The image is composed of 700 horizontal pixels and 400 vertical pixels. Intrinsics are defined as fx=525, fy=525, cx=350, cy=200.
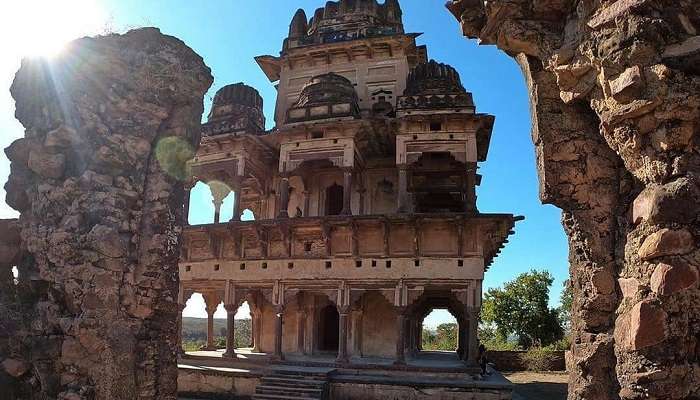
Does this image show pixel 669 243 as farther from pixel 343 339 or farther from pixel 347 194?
pixel 347 194

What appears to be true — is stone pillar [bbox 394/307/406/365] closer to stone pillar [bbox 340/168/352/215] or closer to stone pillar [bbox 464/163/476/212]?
stone pillar [bbox 340/168/352/215]

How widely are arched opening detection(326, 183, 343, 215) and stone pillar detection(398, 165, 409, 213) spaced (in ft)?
13.2

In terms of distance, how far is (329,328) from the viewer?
2108cm

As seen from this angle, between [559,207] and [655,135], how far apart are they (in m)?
1.37

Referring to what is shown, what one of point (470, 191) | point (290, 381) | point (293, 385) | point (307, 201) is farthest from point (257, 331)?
point (470, 191)

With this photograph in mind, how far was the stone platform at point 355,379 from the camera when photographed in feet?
47.2

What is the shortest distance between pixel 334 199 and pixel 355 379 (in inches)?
337

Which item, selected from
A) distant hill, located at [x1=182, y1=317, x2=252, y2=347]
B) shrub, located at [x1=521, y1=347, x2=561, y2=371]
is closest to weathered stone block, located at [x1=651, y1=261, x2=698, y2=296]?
shrub, located at [x1=521, y1=347, x2=561, y2=371]

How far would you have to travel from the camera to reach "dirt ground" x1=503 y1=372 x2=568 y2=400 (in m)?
18.2

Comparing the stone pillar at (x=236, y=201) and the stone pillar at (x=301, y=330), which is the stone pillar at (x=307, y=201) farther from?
the stone pillar at (x=301, y=330)

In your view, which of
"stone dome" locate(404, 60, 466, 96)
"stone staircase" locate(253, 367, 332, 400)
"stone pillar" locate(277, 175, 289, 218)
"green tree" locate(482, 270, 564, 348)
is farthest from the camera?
"green tree" locate(482, 270, 564, 348)

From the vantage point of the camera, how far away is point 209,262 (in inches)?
759

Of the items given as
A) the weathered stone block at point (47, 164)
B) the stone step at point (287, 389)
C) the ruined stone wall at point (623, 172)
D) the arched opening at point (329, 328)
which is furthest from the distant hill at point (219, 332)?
the ruined stone wall at point (623, 172)

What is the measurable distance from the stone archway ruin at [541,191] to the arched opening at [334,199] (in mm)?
15005
